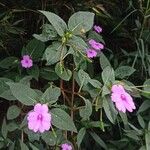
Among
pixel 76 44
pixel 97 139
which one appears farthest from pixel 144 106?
pixel 76 44

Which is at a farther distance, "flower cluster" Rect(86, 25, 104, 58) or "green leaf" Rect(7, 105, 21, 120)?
"flower cluster" Rect(86, 25, 104, 58)

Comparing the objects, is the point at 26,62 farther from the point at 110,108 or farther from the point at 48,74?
the point at 110,108

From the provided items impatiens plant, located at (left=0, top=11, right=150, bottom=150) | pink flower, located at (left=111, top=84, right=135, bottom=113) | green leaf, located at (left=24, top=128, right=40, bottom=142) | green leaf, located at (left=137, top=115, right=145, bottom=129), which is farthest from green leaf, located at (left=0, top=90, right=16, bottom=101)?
green leaf, located at (left=137, top=115, right=145, bottom=129)

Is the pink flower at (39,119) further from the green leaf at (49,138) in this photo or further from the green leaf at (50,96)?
the green leaf at (49,138)

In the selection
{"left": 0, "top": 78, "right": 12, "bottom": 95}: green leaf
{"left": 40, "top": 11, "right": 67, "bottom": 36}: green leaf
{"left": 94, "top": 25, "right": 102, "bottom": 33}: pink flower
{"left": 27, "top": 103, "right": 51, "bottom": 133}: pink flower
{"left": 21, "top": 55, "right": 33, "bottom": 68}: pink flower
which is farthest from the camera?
{"left": 94, "top": 25, "right": 102, "bottom": 33}: pink flower

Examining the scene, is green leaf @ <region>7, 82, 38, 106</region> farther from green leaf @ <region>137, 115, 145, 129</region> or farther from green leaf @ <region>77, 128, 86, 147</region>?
green leaf @ <region>137, 115, 145, 129</region>

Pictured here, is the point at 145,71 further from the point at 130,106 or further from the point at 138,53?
the point at 130,106

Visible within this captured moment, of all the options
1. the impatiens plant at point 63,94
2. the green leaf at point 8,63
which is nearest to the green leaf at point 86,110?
the impatiens plant at point 63,94

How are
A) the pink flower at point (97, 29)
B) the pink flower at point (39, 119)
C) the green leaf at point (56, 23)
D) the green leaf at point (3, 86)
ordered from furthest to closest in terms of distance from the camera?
the pink flower at point (97, 29)
the green leaf at point (3, 86)
the green leaf at point (56, 23)
the pink flower at point (39, 119)
